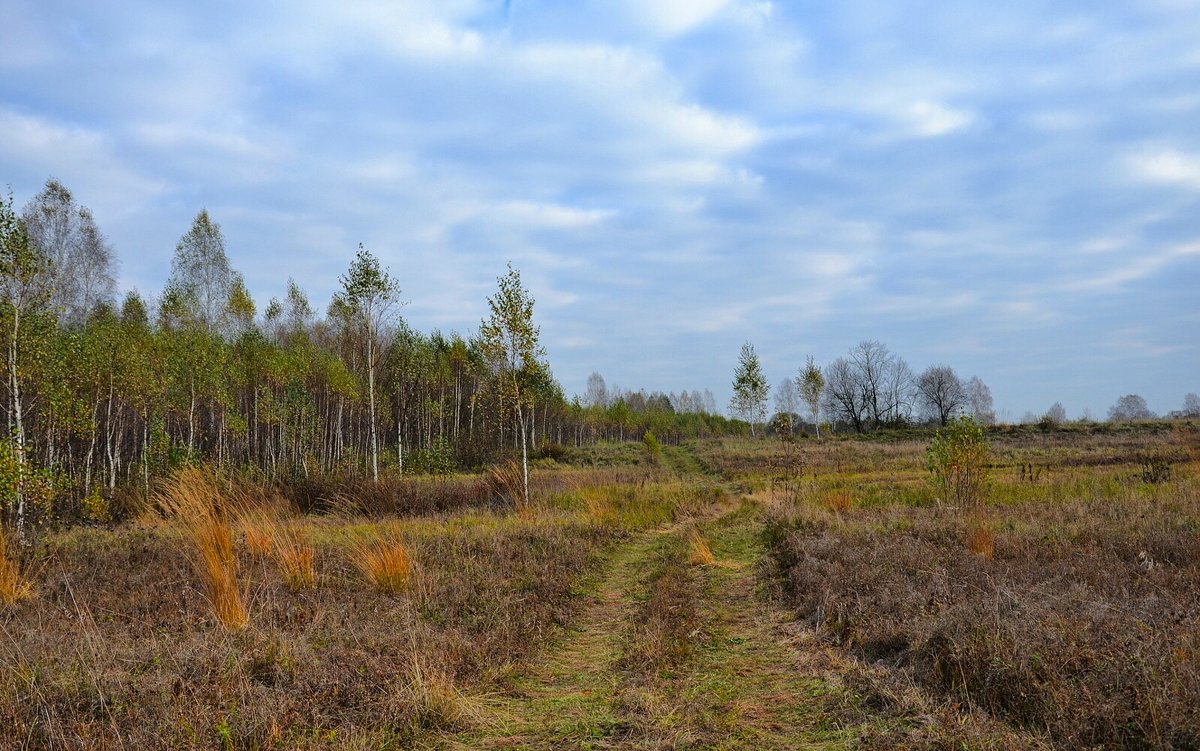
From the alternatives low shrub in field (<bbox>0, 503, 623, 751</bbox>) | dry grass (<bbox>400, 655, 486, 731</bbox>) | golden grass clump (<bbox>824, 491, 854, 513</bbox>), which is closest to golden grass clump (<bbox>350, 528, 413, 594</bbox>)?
low shrub in field (<bbox>0, 503, 623, 751</bbox>)

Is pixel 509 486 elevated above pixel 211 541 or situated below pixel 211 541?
below

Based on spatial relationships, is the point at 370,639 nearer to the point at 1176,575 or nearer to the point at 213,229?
the point at 1176,575

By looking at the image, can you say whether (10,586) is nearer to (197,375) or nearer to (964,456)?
(964,456)

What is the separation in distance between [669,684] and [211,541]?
5.36 m

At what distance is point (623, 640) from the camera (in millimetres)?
7078

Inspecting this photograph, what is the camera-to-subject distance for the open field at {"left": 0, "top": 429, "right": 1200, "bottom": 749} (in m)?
4.23

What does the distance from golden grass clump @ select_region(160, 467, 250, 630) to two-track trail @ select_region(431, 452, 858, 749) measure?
3.03 metres

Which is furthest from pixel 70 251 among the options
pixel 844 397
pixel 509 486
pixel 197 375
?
pixel 844 397

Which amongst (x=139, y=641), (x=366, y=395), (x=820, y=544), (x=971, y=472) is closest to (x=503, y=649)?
(x=139, y=641)

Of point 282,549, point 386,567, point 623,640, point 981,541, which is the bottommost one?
point 623,640

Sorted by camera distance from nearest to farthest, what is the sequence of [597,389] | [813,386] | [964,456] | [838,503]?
[964,456], [838,503], [813,386], [597,389]

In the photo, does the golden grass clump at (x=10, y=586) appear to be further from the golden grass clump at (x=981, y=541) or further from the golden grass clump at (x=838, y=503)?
the golden grass clump at (x=838, y=503)

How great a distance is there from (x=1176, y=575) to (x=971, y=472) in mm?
9334

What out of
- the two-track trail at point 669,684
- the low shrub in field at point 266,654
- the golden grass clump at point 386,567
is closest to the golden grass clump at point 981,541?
the two-track trail at point 669,684
